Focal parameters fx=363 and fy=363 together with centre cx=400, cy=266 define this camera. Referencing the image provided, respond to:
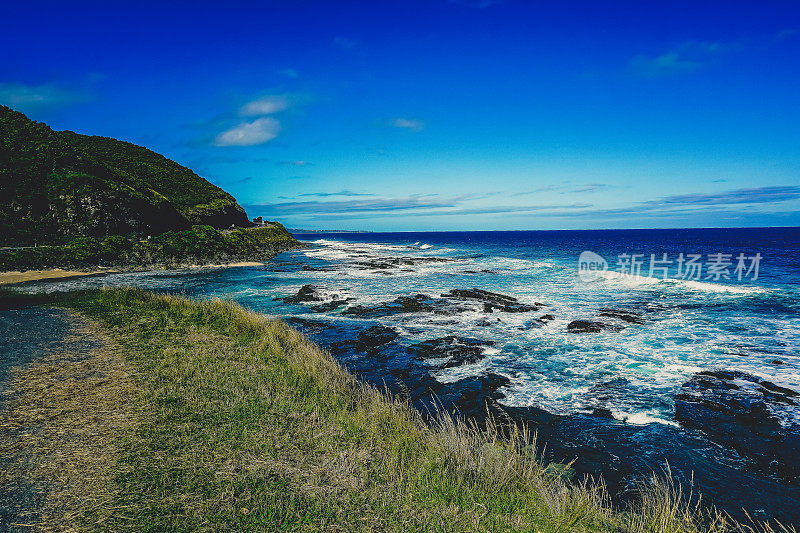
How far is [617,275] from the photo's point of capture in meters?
36.3

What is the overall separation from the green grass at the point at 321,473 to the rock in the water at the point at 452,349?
5.77m

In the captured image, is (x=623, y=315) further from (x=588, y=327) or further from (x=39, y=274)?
(x=39, y=274)

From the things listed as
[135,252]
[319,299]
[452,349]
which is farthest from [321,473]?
[135,252]

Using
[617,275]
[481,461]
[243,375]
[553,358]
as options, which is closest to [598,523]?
[481,461]

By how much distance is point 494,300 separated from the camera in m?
23.6

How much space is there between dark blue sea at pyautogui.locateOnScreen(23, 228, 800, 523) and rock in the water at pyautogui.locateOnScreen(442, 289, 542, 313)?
5.2 inches

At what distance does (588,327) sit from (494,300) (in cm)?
705

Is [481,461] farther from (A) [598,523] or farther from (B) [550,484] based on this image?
Result: (A) [598,523]

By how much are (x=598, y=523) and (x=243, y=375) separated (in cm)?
764

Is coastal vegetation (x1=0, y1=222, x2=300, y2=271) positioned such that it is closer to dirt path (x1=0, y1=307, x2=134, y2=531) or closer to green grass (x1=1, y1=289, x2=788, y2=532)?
dirt path (x1=0, y1=307, x2=134, y2=531)

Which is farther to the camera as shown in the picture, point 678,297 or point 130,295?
point 678,297

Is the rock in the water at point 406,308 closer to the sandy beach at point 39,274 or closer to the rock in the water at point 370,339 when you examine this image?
the rock in the water at point 370,339

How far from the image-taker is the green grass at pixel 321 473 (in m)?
4.28

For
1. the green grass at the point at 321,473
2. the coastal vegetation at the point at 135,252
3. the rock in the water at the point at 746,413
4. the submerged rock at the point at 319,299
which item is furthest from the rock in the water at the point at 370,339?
the coastal vegetation at the point at 135,252
